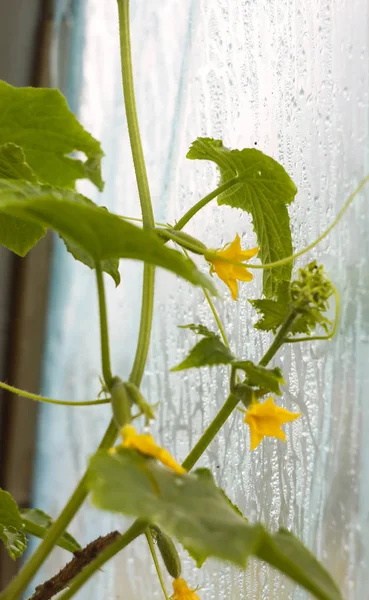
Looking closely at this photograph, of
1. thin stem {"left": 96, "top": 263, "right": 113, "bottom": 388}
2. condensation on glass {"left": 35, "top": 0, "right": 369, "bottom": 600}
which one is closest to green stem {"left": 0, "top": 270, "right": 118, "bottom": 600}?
thin stem {"left": 96, "top": 263, "right": 113, "bottom": 388}

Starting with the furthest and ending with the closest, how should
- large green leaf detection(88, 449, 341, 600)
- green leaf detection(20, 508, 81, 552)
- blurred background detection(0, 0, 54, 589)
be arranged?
1. blurred background detection(0, 0, 54, 589)
2. green leaf detection(20, 508, 81, 552)
3. large green leaf detection(88, 449, 341, 600)

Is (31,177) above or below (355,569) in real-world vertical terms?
above

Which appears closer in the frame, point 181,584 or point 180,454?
point 181,584

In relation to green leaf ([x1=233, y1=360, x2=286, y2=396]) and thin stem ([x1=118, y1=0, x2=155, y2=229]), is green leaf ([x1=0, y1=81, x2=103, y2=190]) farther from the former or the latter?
green leaf ([x1=233, y1=360, x2=286, y2=396])

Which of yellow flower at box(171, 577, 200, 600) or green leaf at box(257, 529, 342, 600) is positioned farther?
yellow flower at box(171, 577, 200, 600)

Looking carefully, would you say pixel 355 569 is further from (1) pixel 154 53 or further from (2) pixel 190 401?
(1) pixel 154 53

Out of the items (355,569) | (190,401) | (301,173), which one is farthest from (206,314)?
(355,569)
